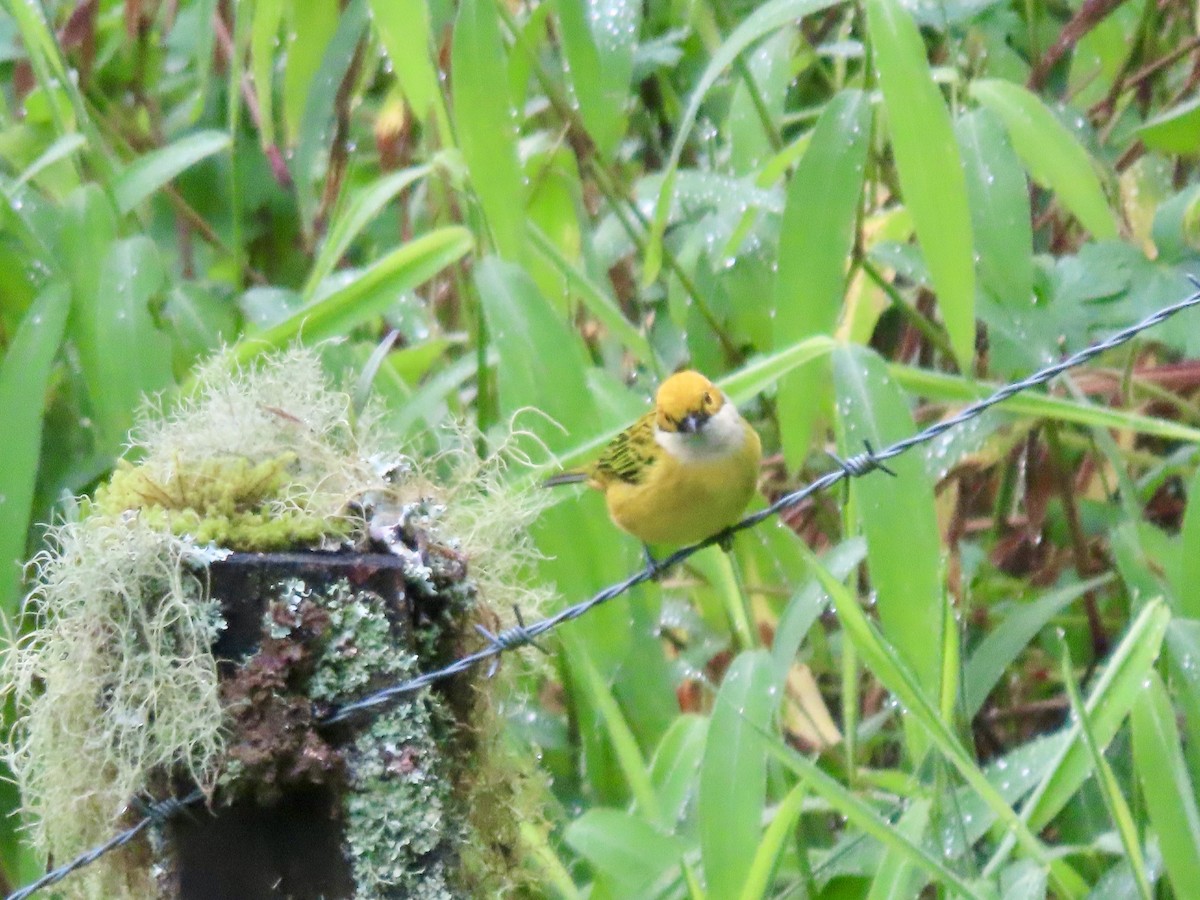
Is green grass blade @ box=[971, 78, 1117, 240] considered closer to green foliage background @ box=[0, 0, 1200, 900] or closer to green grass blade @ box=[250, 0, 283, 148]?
green foliage background @ box=[0, 0, 1200, 900]

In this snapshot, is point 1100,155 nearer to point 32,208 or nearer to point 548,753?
point 548,753

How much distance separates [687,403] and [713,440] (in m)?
0.11

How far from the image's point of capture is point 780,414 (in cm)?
215

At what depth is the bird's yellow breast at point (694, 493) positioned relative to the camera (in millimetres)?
2225

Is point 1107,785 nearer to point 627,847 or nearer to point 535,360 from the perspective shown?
point 627,847

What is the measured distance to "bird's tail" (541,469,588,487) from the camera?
2.08 metres

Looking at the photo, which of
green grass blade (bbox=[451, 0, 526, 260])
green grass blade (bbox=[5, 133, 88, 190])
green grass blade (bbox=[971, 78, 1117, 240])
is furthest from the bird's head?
green grass blade (bbox=[5, 133, 88, 190])

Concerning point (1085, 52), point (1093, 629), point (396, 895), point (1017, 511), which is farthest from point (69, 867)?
point (1085, 52)

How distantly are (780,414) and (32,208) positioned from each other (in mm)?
1343

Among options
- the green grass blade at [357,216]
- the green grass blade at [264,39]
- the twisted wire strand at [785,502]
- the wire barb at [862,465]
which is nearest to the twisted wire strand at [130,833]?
the twisted wire strand at [785,502]

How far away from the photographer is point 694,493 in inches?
87.7

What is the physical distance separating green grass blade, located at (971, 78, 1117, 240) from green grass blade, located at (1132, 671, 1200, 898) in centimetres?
84

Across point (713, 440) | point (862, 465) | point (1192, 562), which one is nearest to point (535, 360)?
point (713, 440)

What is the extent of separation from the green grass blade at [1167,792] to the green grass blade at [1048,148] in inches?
33.0
